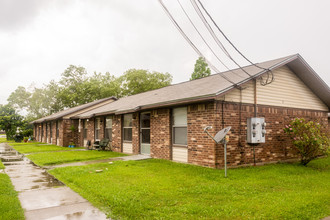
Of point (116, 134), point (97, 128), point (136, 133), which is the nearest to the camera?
point (136, 133)

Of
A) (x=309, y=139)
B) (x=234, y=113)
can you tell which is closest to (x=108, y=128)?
(x=234, y=113)

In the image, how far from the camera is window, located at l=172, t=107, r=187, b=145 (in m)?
9.92

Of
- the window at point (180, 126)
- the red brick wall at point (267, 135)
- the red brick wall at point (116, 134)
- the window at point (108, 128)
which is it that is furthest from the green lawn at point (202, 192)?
the window at point (108, 128)

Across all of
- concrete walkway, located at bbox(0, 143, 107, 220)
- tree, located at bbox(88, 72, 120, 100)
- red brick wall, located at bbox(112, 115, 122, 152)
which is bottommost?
concrete walkway, located at bbox(0, 143, 107, 220)

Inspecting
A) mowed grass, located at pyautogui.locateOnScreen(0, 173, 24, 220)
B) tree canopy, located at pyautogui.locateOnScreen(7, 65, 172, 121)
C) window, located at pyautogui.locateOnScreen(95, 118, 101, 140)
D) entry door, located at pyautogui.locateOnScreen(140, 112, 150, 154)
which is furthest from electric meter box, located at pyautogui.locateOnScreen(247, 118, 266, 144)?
tree canopy, located at pyautogui.locateOnScreen(7, 65, 172, 121)

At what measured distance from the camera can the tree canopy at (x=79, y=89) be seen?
1727 inches

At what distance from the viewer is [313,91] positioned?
41.3 ft

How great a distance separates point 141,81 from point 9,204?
41007 mm

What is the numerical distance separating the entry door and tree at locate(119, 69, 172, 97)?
3212 centimetres

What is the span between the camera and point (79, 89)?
147ft

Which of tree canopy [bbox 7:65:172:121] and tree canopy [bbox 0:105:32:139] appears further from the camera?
tree canopy [bbox 7:65:172:121]

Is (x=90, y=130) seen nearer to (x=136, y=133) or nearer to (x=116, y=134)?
(x=116, y=134)

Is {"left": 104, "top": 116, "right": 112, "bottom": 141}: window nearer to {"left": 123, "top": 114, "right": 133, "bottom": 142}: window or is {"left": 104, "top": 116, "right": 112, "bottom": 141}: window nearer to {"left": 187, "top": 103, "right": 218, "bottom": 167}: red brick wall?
{"left": 123, "top": 114, "right": 133, "bottom": 142}: window

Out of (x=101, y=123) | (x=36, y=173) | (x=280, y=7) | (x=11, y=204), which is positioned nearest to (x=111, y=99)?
(x=101, y=123)
